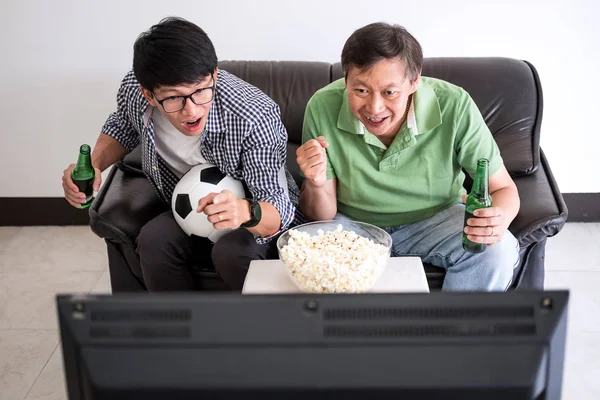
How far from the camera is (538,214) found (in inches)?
81.0

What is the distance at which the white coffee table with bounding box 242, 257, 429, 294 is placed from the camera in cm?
168

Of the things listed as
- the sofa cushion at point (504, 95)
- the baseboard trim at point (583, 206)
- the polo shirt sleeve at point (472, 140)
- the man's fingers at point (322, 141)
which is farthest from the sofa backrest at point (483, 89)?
the baseboard trim at point (583, 206)

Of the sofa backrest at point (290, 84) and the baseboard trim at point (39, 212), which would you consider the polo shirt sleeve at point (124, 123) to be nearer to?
the sofa backrest at point (290, 84)

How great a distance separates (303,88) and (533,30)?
1.01m

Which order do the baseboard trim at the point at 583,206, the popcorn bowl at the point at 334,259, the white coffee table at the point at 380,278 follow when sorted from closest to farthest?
the popcorn bowl at the point at 334,259, the white coffee table at the point at 380,278, the baseboard trim at the point at 583,206

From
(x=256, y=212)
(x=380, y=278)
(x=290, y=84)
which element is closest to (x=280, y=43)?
(x=290, y=84)

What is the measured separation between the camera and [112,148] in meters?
2.30

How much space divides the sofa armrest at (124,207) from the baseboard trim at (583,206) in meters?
1.81

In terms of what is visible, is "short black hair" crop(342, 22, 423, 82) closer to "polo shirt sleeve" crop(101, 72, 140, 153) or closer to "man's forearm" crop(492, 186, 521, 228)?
"man's forearm" crop(492, 186, 521, 228)

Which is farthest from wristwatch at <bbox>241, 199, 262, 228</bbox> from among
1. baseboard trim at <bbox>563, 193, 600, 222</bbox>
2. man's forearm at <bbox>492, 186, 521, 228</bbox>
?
baseboard trim at <bbox>563, 193, 600, 222</bbox>

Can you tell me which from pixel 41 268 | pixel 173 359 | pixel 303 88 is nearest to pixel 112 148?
pixel 303 88

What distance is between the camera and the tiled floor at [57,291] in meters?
2.21

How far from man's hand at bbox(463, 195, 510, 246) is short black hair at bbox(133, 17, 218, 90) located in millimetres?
785

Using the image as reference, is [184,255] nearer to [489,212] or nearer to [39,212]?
[489,212]
